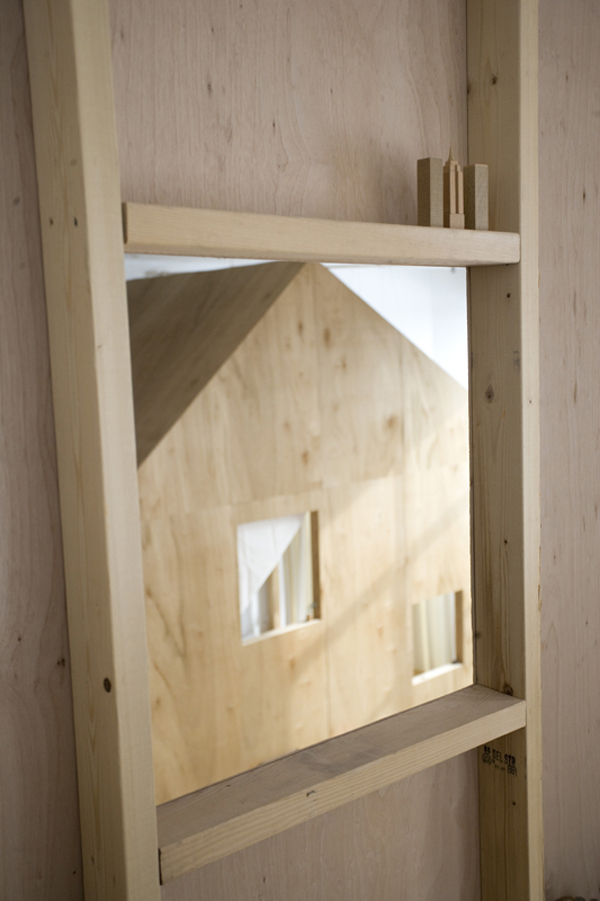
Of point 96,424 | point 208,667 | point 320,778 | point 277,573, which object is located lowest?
point 208,667

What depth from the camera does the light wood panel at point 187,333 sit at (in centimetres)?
293

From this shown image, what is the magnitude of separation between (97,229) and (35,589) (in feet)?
1.77

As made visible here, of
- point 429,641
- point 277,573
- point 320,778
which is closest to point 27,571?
point 320,778

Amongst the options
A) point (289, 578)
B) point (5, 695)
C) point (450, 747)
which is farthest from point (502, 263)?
point (289, 578)

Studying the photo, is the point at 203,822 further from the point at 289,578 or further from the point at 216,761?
the point at 289,578

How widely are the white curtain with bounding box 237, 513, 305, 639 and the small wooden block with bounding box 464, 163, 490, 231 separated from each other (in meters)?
1.88

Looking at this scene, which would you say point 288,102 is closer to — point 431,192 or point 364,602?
point 431,192

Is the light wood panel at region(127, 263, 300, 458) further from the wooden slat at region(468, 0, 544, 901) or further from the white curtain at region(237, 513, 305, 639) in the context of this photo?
the wooden slat at region(468, 0, 544, 901)

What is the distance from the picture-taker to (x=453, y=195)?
1428 mm

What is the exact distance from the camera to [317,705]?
3375 mm

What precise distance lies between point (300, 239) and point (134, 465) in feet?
1.44

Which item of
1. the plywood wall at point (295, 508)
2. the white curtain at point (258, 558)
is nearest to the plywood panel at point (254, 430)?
the plywood wall at point (295, 508)

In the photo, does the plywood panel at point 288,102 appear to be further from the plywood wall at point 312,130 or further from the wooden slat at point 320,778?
the wooden slat at point 320,778

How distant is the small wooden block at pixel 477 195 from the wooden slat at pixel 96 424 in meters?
0.72
